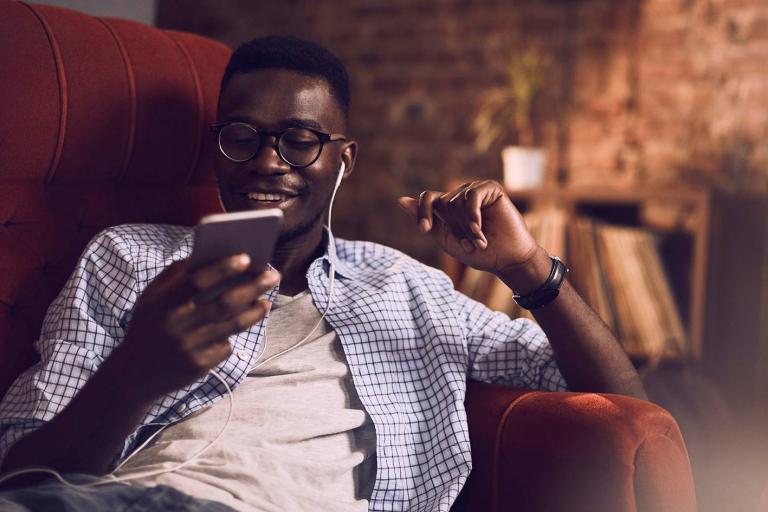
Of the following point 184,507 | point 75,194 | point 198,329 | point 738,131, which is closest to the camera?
point 198,329

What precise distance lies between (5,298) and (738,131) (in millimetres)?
2245

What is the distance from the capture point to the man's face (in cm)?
124

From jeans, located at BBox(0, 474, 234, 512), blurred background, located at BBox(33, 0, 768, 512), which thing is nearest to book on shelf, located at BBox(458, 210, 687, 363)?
blurred background, located at BBox(33, 0, 768, 512)

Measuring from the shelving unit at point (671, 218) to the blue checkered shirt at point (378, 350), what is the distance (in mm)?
1184

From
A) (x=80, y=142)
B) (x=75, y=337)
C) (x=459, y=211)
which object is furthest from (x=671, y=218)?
(x=75, y=337)

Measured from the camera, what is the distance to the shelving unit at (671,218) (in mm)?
2324

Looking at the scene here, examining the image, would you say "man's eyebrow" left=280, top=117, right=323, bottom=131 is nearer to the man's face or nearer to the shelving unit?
the man's face

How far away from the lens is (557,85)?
2.82 meters

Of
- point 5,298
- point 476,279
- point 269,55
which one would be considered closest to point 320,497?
point 5,298

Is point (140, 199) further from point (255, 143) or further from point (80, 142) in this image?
point (255, 143)

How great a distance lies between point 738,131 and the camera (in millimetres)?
2574

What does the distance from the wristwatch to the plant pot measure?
4.53 feet

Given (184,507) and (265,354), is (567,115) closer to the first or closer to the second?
(265,354)

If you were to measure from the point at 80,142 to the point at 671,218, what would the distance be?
6.56ft
